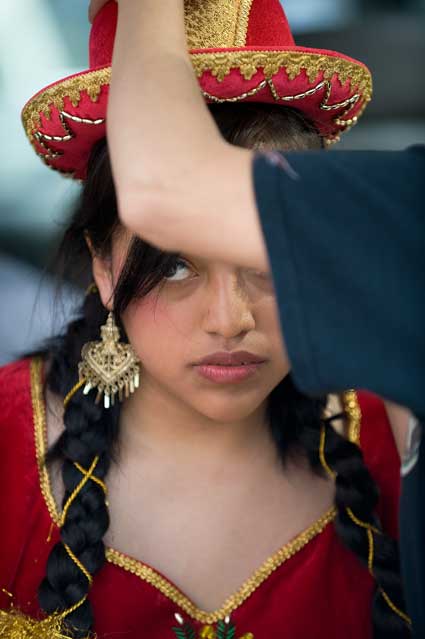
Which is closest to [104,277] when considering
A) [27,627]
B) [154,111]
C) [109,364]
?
[109,364]

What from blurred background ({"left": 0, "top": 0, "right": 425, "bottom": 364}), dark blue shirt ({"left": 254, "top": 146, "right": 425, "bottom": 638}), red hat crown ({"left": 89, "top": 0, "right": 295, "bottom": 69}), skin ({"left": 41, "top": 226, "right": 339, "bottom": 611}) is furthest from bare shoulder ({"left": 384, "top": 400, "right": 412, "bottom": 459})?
blurred background ({"left": 0, "top": 0, "right": 425, "bottom": 364})

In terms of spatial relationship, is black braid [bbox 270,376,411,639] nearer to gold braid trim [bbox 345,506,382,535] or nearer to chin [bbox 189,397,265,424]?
gold braid trim [bbox 345,506,382,535]

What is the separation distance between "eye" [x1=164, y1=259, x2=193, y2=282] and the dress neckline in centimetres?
47

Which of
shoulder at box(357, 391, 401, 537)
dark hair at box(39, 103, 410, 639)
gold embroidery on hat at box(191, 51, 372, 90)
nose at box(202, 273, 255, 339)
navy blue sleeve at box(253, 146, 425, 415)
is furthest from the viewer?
shoulder at box(357, 391, 401, 537)

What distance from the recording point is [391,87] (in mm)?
4113

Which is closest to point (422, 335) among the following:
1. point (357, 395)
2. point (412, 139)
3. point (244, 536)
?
point (244, 536)

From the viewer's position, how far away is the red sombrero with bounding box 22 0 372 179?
1.25 meters

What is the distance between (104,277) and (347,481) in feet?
2.00

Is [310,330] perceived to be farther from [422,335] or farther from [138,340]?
[138,340]

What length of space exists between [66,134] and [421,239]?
2.89 ft

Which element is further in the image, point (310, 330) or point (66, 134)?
point (66, 134)

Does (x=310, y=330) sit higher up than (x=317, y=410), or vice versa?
(x=310, y=330)

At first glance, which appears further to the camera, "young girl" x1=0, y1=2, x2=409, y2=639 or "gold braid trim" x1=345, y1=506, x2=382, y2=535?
"gold braid trim" x1=345, y1=506, x2=382, y2=535

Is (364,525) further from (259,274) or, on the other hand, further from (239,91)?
(239,91)
